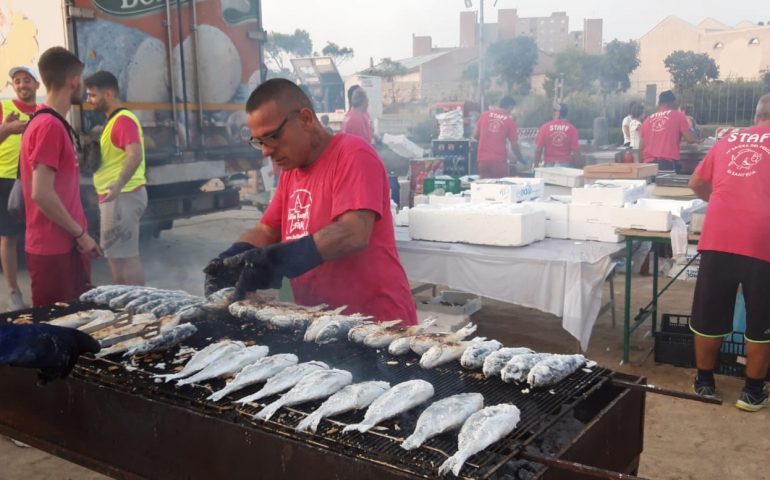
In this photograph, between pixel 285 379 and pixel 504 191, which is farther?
pixel 504 191

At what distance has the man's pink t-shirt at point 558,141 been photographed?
10.6m

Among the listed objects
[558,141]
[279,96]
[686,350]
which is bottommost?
[686,350]

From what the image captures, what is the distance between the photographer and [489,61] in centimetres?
3241

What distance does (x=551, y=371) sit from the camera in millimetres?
2324

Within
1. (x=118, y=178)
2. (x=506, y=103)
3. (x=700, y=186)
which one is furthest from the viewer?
(x=506, y=103)

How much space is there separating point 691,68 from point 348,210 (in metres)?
36.6

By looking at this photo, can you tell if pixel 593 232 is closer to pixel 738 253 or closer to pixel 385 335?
pixel 738 253

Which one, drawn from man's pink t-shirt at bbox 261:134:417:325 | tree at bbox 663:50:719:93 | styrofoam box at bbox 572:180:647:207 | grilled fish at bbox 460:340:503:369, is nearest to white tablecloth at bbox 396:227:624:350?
styrofoam box at bbox 572:180:647:207

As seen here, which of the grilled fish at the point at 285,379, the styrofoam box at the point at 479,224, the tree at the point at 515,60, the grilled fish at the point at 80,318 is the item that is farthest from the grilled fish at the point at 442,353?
the tree at the point at 515,60

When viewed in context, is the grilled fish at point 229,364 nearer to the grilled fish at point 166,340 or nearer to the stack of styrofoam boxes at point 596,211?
the grilled fish at point 166,340

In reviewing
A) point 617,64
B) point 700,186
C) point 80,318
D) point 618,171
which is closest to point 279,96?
point 80,318

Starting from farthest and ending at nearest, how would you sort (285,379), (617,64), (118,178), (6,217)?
(617,64), (6,217), (118,178), (285,379)

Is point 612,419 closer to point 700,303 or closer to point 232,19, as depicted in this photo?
point 700,303

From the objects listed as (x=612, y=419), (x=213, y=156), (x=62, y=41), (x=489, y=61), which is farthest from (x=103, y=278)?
(x=489, y=61)
